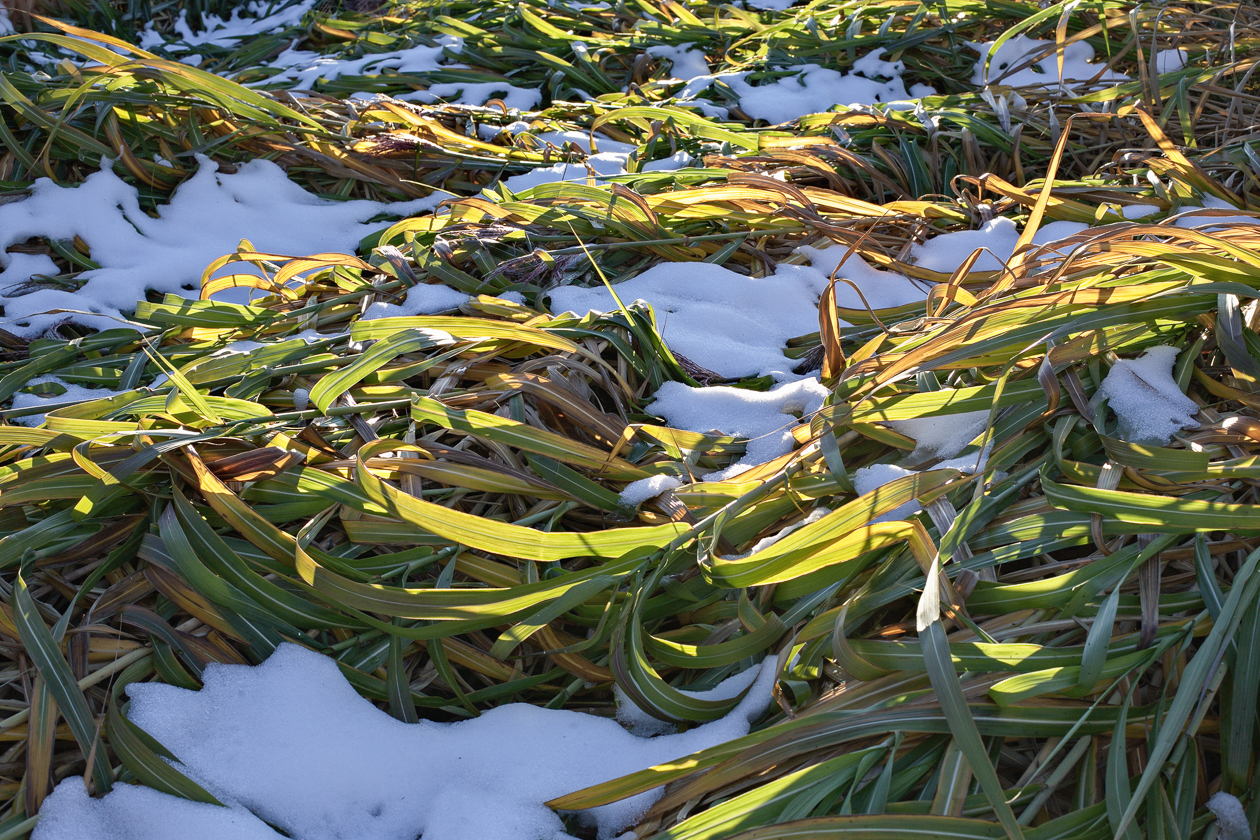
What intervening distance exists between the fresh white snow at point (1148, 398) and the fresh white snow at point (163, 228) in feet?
5.08

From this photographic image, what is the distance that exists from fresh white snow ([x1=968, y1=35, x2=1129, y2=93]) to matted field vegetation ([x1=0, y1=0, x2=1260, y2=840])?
0.70 m

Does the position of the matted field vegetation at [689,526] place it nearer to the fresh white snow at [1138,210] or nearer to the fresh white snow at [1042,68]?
the fresh white snow at [1138,210]

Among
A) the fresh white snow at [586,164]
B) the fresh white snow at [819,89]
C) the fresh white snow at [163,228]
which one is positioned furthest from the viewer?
the fresh white snow at [819,89]

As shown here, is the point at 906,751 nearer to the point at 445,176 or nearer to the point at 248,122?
the point at 445,176

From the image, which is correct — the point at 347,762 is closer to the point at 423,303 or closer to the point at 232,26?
the point at 423,303

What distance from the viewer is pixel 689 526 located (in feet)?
3.16

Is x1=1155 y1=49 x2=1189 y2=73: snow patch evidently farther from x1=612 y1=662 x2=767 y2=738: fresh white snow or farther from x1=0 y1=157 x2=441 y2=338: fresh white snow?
x1=612 y1=662 x2=767 y2=738: fresh white snow

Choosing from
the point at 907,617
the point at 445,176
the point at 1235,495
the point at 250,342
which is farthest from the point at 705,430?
the point at 445,176

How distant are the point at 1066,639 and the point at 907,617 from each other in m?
0.16

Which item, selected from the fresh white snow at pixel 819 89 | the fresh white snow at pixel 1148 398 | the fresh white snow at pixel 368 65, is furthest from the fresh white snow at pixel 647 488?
the fresh white snow at pixel 368 65

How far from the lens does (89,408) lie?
1.19 meters

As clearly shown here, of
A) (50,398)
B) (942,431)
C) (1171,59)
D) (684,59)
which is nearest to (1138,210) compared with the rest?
(942,431)

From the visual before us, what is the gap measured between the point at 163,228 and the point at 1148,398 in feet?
6.75

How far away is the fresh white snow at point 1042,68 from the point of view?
2258mm
